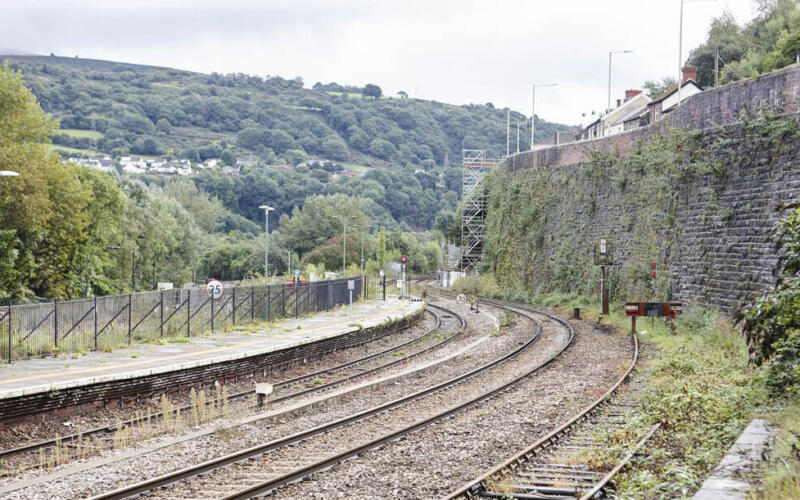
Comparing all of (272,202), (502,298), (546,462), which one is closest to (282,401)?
(546,462)

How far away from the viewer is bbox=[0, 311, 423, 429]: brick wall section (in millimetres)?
12844

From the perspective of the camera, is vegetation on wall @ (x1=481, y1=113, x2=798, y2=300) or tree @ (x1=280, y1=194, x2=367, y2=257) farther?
tree @ (x1=280, y1=194, x2=367, y2=257)

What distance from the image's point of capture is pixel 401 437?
1152 centimetres

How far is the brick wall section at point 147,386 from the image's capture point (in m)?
12.8

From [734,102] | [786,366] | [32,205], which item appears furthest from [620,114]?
[786,366]

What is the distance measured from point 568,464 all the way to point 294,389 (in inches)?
357

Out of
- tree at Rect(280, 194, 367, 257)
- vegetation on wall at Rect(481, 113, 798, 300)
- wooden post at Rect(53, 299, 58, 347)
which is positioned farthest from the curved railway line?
tree at Rect(280, 194, 367, 257)

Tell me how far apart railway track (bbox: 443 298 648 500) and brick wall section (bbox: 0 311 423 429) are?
8.34 metres

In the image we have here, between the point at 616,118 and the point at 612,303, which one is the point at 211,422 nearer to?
the point at 612,303

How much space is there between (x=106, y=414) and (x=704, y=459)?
10.5 metres

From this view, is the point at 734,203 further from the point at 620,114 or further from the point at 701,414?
A: the point at 620,114

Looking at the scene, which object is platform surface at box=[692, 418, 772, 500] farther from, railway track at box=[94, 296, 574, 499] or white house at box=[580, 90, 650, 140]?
white house at box=[580, 90, 650, 140]

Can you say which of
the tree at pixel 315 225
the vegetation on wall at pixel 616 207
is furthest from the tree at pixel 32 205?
the tree at pixel 315 225

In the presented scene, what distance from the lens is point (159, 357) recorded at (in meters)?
18.1
